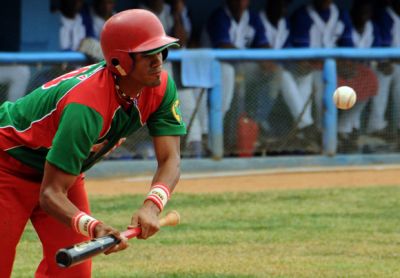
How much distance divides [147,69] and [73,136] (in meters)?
0.46

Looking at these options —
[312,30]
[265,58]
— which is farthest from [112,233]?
[312,30]

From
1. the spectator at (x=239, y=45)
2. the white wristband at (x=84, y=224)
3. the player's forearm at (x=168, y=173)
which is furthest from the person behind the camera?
the spectator at (x=239, y=45)

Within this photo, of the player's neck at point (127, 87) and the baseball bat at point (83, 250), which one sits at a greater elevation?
the player's neck at point (127, 87)

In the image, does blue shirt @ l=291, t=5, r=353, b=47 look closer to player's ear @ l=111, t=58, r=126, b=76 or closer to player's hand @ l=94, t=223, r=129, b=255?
player's ear @ l=111, t=58, r=126, b=76

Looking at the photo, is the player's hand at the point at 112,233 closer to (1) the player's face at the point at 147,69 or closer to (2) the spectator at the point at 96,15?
(1) the player's face at the point at 147,69

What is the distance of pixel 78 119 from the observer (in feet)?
15.4

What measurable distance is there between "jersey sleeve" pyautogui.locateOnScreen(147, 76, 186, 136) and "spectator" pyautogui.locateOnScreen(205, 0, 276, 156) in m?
7.78

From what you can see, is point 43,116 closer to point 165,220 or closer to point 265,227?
point 165,220

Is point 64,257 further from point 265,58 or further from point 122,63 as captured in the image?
point 265,58

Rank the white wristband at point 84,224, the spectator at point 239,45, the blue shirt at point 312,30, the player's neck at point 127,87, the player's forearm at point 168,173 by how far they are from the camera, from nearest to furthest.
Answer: the white wristband at point 84,224 → the player's neck at point 127,87 → the player's forearm at point 168,173 → the spectator at point 239,45 → the blue shirt at point 312,30

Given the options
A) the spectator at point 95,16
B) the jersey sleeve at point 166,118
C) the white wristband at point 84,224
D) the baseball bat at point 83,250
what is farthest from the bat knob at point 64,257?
the spectator at point 95,16

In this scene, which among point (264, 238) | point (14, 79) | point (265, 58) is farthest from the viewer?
point (265, 58)

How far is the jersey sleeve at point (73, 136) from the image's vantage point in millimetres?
4699

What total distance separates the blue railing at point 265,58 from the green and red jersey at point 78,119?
7063 millimetres
